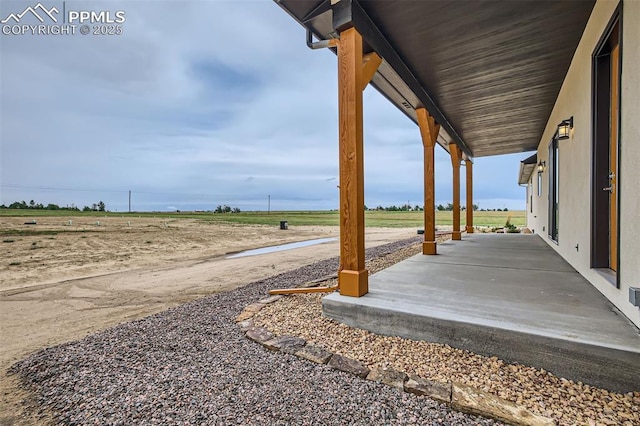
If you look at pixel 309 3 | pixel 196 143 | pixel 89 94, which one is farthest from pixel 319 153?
pixel 309 3

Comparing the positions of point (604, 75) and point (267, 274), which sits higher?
point (604, 75)

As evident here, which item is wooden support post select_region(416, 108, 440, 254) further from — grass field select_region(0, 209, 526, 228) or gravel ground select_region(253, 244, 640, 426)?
grass field select_region(0, 209, 526, 228)

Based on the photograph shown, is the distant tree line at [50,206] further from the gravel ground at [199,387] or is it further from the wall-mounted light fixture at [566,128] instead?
the wall-mounted light fixture at [566,128]

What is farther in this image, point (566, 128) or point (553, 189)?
point (553, 189)

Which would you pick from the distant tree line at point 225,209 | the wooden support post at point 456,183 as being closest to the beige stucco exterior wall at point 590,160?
the wooden support post at point 456,183

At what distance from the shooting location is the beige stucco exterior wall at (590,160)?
188cm

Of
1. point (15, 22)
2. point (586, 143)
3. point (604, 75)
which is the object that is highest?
point (15, 22)

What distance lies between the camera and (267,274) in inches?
214

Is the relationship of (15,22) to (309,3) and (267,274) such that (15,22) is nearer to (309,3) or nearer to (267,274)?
(309,3)

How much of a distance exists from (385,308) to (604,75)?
309 centimetres

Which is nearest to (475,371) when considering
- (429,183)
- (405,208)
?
(429,183)

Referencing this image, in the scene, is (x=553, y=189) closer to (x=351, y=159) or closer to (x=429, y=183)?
(x=429, y=183)

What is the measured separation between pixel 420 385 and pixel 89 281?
588 cm

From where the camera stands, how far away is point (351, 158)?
276 cm
